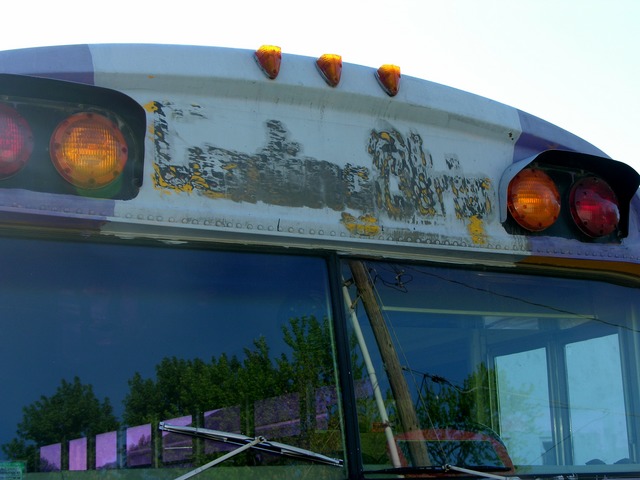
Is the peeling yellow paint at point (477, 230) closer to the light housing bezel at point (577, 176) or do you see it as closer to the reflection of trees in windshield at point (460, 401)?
the light housing bezel at point (577, 176)

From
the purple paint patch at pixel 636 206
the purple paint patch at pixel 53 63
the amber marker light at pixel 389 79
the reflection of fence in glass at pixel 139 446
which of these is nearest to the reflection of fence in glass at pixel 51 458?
the reflection of fence in glass at pixel 139 446

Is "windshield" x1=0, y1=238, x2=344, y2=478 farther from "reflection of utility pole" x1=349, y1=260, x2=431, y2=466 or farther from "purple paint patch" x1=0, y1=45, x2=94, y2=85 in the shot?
"purple paint patch" x1=0, y1=45, x2=94, y2=85

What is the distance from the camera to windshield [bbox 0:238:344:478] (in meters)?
2.38

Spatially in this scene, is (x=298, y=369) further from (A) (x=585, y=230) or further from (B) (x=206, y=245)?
(A) (x=585, y=230)

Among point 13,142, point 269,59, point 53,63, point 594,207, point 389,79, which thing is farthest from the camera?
point 594,207

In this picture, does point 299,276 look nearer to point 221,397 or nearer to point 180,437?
point 221,397

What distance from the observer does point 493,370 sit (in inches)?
118

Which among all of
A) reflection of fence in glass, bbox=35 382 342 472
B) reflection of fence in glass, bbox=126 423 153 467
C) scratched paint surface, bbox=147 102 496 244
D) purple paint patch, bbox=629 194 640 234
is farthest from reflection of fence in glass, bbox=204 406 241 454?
purple paint patch, bbox=629 194 640 234

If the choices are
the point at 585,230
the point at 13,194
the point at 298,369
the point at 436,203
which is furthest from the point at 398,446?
the point at 13,194

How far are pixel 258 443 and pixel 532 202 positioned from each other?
3.55 ft

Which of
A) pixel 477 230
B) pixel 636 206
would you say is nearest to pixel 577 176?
pixel 636 206

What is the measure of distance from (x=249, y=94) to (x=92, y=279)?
0.64m

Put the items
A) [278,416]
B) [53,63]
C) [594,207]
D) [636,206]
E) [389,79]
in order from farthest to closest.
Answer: [636,206], [594,207], [389,79], [278,416], [53,63]

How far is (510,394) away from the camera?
301 centimetres
